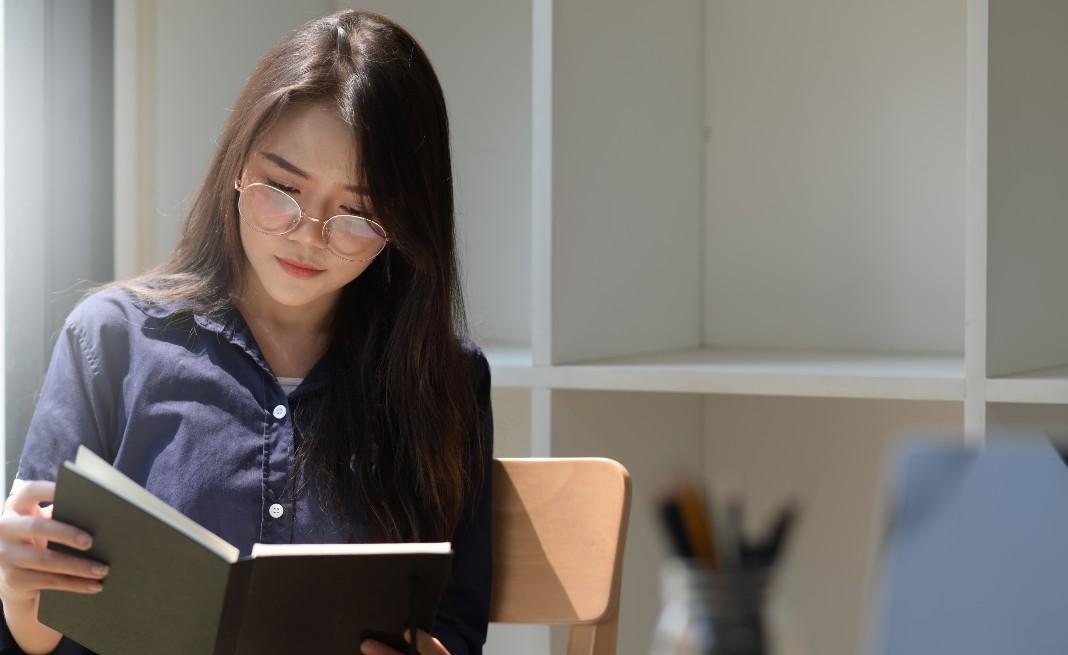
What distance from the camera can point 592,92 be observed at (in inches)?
63.8

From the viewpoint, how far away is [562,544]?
49.4 inches

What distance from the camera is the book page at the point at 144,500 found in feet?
2.54

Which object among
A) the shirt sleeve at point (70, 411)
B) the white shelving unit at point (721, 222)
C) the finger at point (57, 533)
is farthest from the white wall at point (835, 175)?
the finger at point (57, 533)

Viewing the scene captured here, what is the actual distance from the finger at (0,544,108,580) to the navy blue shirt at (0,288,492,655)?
0.86 feet

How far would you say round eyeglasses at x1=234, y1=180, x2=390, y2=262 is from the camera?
1124 millimetres

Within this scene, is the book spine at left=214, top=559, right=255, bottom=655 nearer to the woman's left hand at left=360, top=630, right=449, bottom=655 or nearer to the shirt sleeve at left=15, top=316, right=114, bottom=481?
the woman's left hand at left=360, top=630, right=449, bottom=655

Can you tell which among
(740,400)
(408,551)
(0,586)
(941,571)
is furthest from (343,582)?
(740,400)

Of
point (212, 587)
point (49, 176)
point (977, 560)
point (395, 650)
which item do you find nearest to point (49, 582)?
point (212, 587)

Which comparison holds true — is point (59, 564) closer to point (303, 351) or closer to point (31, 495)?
point (31, 495)

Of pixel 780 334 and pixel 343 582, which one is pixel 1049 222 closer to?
pixel 780 334

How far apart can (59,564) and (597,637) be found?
1.93 feet

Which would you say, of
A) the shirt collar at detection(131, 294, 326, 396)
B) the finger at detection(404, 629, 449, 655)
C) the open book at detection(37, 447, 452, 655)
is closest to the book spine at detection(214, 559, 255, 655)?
the open book at detection(37, 447, 452, 655)

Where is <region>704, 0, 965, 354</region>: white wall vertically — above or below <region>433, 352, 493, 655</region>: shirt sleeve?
above

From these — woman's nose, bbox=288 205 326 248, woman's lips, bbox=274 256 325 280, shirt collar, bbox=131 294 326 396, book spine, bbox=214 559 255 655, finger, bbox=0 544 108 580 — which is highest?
woman's nose, bbox=288 205 326 248
